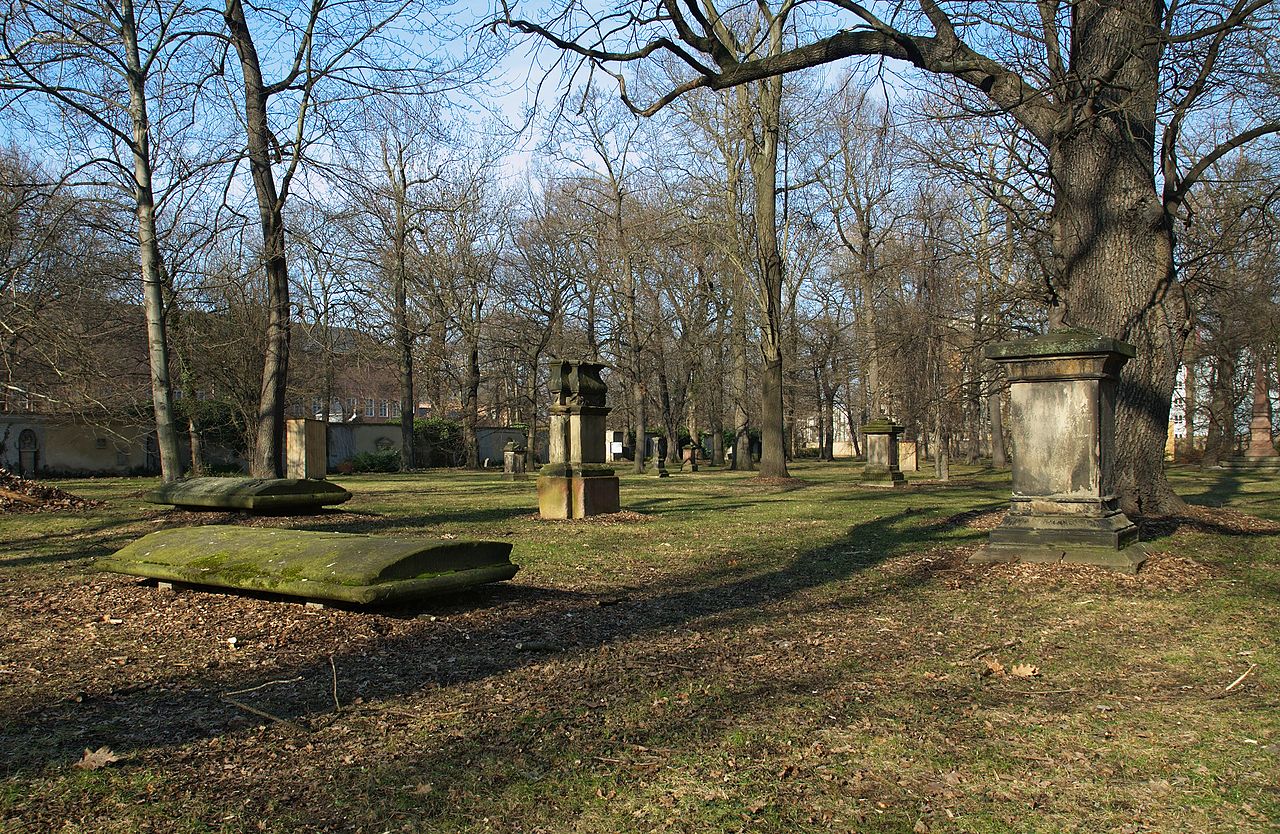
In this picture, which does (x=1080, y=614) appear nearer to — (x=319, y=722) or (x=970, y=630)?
(x=970, y=630)

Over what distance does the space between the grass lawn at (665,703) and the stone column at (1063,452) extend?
49cm

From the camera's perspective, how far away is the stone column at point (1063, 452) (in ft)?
25.8

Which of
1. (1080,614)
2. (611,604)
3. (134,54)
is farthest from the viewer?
(134,54)

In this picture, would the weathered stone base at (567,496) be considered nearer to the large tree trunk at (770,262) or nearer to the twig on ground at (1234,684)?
the twig on ground at (1234,684)

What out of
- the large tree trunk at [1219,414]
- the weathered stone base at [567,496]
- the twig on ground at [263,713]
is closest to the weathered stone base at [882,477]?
the large tree trunk at [1219,414]

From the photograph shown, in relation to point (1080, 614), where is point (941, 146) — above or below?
above

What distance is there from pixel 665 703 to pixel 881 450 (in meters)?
22.1

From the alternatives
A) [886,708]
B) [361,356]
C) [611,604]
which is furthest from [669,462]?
[886,708]

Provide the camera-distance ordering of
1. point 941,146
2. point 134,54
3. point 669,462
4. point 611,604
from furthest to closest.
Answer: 1. point 669,462
2. point 941,146
3. point 134,54
4. point 611,604

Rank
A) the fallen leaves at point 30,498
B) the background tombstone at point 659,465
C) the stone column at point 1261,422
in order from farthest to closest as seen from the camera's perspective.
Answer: the stone column at point 1261,422 → the background tombstone at point 659,465 → the fallen leaves at point 30,498

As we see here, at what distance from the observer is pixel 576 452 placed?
43.9ft

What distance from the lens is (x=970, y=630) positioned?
5785 millimetres

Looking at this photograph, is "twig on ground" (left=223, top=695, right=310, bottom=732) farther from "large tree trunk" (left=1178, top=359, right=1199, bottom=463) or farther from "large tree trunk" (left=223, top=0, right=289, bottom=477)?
"large tree trunk" (left=1178, top=359, right=1199, bottom=463)

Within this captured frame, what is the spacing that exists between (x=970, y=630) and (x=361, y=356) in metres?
25.8
